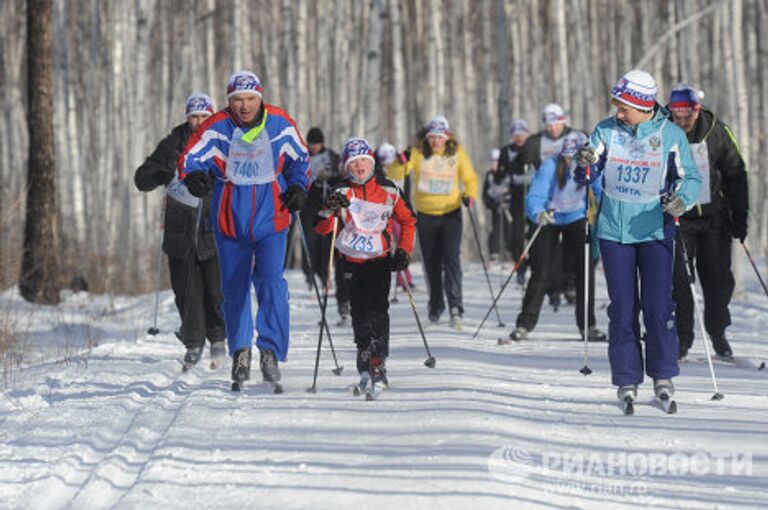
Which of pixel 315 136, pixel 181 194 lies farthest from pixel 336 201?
pixel 315 136

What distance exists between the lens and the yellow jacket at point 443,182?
41.9 ft

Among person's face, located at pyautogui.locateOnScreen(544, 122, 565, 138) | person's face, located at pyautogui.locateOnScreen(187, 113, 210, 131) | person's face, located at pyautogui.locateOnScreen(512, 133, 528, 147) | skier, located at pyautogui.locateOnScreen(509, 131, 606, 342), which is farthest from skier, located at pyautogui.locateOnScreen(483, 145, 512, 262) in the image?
person's face, located at pyautogui.locateOnScreen(187, 113, 210, 131)

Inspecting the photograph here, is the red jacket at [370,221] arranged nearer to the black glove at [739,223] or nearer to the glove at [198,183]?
the glove at [198,183]

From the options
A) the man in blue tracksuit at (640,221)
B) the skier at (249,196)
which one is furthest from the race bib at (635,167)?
the skier at (249,196)

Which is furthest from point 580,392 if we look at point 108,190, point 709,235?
point 108,190

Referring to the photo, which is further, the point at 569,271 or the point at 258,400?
the point at 569,271

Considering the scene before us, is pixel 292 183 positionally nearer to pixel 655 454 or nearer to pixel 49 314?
pixel 655 454

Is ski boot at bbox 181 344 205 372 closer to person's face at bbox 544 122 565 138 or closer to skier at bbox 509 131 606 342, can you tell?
skier at bbox 509 131 606 342

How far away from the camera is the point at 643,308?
25.4 ft

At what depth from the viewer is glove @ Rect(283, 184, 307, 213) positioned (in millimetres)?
8305

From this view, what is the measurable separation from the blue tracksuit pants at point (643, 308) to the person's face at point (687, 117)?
1821 millimetres

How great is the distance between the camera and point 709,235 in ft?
32.2

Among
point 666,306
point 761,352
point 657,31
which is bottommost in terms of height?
point 761,352

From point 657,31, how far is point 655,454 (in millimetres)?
37213
